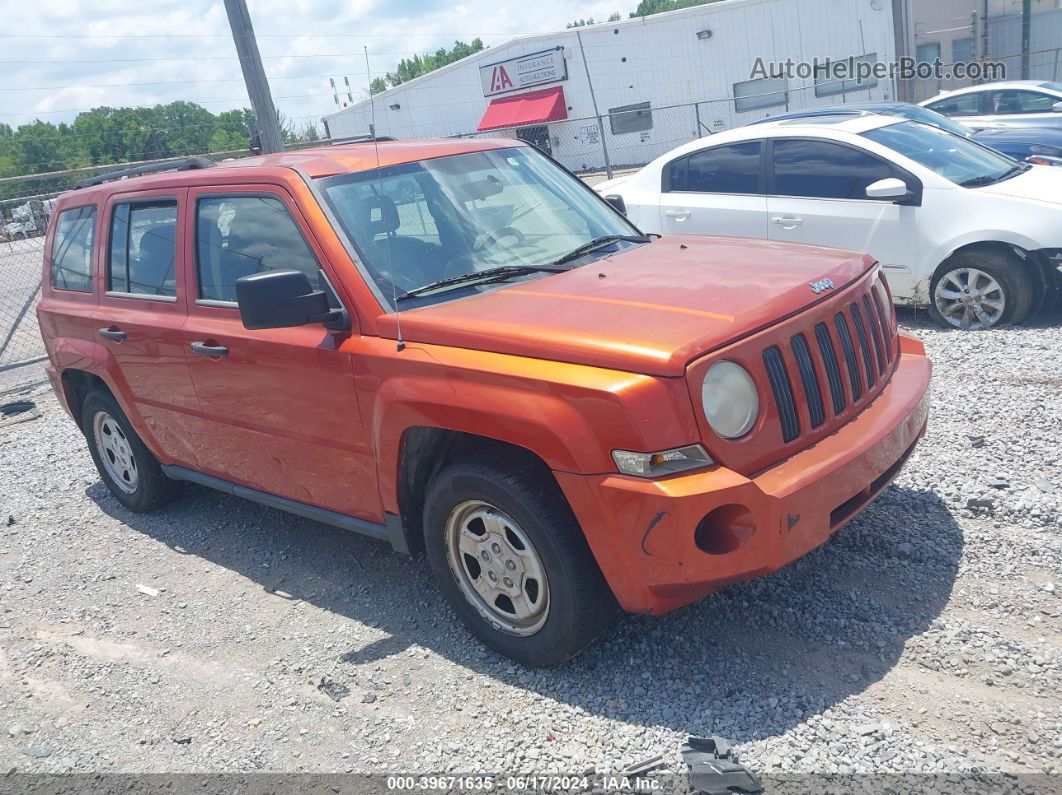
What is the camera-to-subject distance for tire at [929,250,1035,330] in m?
7.04

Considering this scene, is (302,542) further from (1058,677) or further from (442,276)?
(1058,677)

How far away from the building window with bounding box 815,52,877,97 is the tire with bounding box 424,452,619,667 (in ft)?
84.6

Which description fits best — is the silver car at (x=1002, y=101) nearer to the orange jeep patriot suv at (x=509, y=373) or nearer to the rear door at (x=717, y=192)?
the rear door at (x=717, y=192)

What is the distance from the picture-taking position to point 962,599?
3705mm

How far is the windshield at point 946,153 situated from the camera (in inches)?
297

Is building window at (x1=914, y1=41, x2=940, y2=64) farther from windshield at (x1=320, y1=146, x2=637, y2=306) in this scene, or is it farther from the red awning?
windshield at (x1=320, y1=146, x2=637, y2=306)

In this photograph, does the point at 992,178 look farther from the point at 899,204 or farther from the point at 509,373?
the point at 509,373

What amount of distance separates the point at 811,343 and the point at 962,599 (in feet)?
4.09

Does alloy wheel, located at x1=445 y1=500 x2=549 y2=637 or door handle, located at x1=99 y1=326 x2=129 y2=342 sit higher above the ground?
door handle, located at x1=99 y1=326 x2=129 y2=342

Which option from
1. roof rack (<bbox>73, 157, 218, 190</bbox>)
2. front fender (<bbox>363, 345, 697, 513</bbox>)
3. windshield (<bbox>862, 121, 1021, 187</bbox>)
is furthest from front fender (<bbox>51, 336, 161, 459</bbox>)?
windshield (<bbox>862, 121, 1021, 187</bbox>)

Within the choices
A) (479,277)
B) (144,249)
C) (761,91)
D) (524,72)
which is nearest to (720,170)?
(479,277)

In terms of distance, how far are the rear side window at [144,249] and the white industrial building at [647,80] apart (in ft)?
70.5

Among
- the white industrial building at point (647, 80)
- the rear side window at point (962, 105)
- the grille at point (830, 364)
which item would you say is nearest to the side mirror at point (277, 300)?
the grille at point (830, 364)

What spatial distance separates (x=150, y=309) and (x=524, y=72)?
98.1 feet
